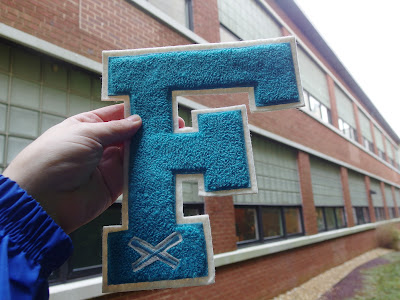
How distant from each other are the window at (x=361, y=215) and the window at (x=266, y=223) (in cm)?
666

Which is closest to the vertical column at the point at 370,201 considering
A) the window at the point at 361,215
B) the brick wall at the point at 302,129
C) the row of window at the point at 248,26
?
the window at the point at 361,215

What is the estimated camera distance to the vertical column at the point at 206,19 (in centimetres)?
589

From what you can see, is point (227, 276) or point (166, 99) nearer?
point (166, 99)

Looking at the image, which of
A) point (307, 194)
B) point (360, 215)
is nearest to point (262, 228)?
point (307, 194)

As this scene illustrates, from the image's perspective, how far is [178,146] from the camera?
1.45 m

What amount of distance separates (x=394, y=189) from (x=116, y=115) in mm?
25208

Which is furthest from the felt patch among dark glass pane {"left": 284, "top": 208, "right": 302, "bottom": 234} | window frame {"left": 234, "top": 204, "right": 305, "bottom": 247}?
dark glass pane {"left": 284, "top": 208, "right": 302, "bottom": 234}

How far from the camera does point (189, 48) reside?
1539mm

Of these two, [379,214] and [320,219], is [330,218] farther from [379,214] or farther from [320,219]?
[379,214]

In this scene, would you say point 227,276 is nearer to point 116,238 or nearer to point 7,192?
point 116,238

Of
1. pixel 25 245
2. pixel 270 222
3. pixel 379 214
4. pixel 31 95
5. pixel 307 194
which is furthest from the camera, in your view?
pixel 379 214

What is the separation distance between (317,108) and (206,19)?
23.4 feet

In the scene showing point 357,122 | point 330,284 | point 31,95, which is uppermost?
point 357,122

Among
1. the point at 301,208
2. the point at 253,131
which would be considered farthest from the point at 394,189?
the point at 253,131
